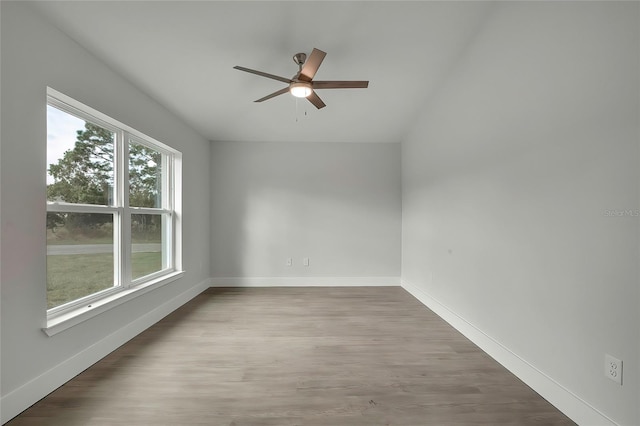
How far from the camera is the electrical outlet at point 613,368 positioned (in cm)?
129

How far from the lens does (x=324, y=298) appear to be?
375 cm

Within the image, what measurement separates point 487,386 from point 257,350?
1749 mm

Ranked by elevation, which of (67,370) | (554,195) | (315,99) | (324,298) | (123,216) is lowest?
(324,298)

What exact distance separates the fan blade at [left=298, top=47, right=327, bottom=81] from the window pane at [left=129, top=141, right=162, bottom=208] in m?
1.93

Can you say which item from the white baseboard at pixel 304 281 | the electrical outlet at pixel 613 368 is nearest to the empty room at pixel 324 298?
the electrical outlet at pixel 613 368

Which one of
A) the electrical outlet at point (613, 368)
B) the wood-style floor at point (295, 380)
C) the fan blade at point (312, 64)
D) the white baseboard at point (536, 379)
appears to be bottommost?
the wood-style floor at point (295, 380)

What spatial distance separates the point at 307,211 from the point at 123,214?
253 cm

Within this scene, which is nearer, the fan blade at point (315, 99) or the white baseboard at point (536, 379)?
the white baseboard at point (536, 379)

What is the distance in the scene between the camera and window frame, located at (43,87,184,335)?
1.91 m

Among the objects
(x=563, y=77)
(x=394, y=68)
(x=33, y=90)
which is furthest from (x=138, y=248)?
(x=563, y=77)

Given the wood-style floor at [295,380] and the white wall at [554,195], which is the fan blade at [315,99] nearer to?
the white wall at [554,195]

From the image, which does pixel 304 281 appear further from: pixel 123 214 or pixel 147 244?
pixel 123 214

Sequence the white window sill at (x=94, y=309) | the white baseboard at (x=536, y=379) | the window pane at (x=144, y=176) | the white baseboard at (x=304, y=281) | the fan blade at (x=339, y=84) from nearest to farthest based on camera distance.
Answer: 1. the white baseboard at (x=536, y=379)
2. the white window sill at (x=94, y=309)
3. the fan blade at (x=339, y=84)
4. the window pane at (x=144, y=176)
5. the white baseboard at (x=304, y=281)

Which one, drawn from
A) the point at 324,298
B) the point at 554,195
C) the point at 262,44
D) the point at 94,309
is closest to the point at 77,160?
the point at 94,309
